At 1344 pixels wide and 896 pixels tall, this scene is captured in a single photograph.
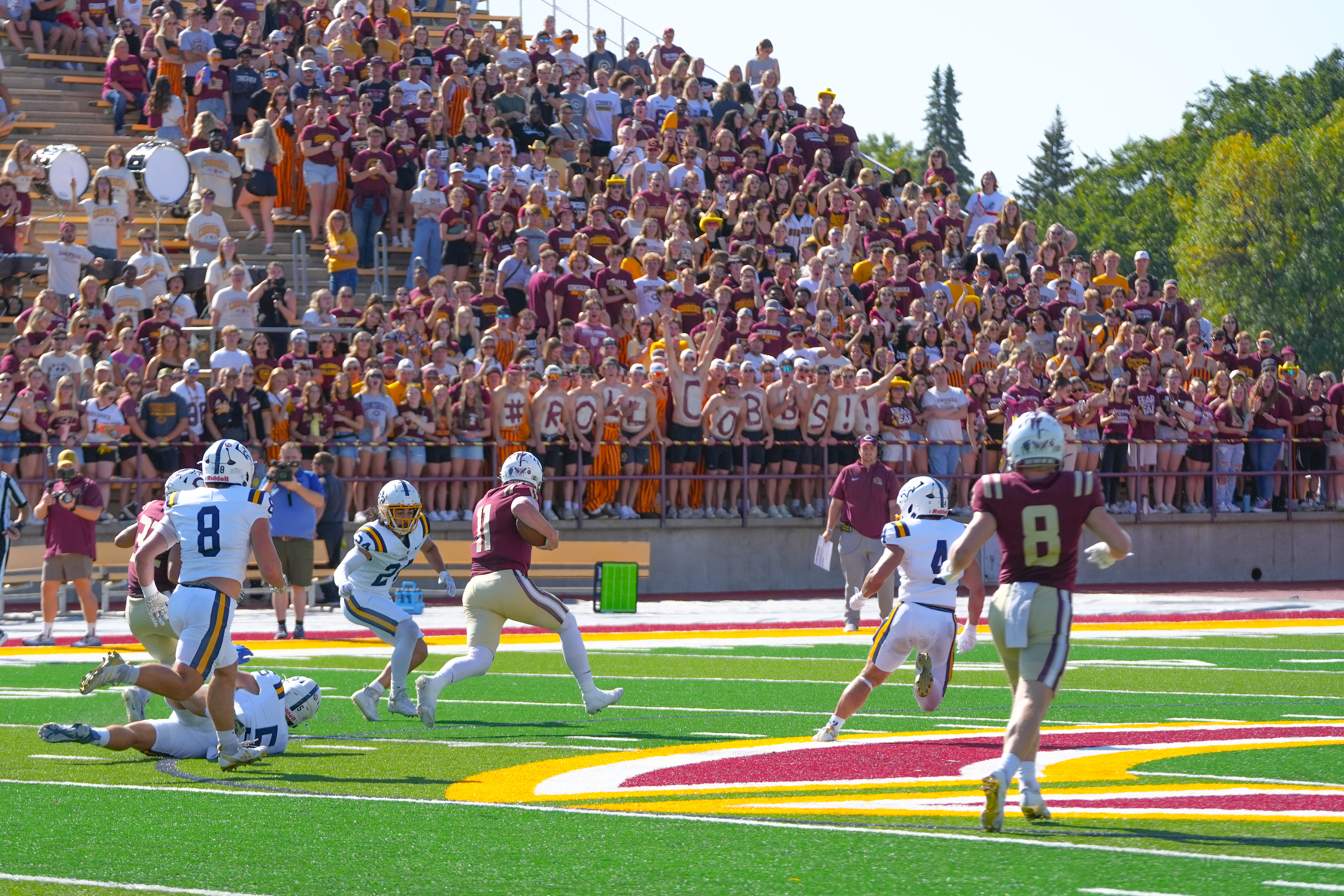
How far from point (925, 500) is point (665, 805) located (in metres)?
3.63

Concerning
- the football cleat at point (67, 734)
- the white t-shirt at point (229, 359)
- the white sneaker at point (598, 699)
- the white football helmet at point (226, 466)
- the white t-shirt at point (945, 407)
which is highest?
the white t-shirt at point (229, 359)

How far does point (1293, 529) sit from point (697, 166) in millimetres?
9883

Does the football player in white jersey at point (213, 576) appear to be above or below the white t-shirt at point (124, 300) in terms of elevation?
below

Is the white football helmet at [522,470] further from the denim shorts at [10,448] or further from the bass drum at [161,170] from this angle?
the bass drum at [161,170]

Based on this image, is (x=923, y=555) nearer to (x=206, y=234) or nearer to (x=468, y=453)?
(x=468, y=453)

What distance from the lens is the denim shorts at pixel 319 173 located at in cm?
2269

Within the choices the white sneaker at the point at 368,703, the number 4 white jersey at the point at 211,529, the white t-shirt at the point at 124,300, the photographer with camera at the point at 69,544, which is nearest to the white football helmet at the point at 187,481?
the number 4 white jersey at the point at 211,529

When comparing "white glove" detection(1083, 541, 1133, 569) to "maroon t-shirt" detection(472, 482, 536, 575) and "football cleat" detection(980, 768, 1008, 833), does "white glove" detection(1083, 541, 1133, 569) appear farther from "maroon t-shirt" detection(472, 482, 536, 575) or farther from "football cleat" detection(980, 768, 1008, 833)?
"maroon t-shirt" detection(472, 482, 536, 575)

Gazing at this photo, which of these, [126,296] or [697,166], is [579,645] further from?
[697,166]

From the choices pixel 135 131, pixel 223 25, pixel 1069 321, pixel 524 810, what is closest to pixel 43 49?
pixel 135 131

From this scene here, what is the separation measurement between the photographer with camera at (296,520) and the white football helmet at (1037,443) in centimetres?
1127

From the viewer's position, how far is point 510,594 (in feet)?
35.8

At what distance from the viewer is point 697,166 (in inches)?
948

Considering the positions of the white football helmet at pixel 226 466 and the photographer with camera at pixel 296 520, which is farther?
the photographer with camera at pixel 296 520
